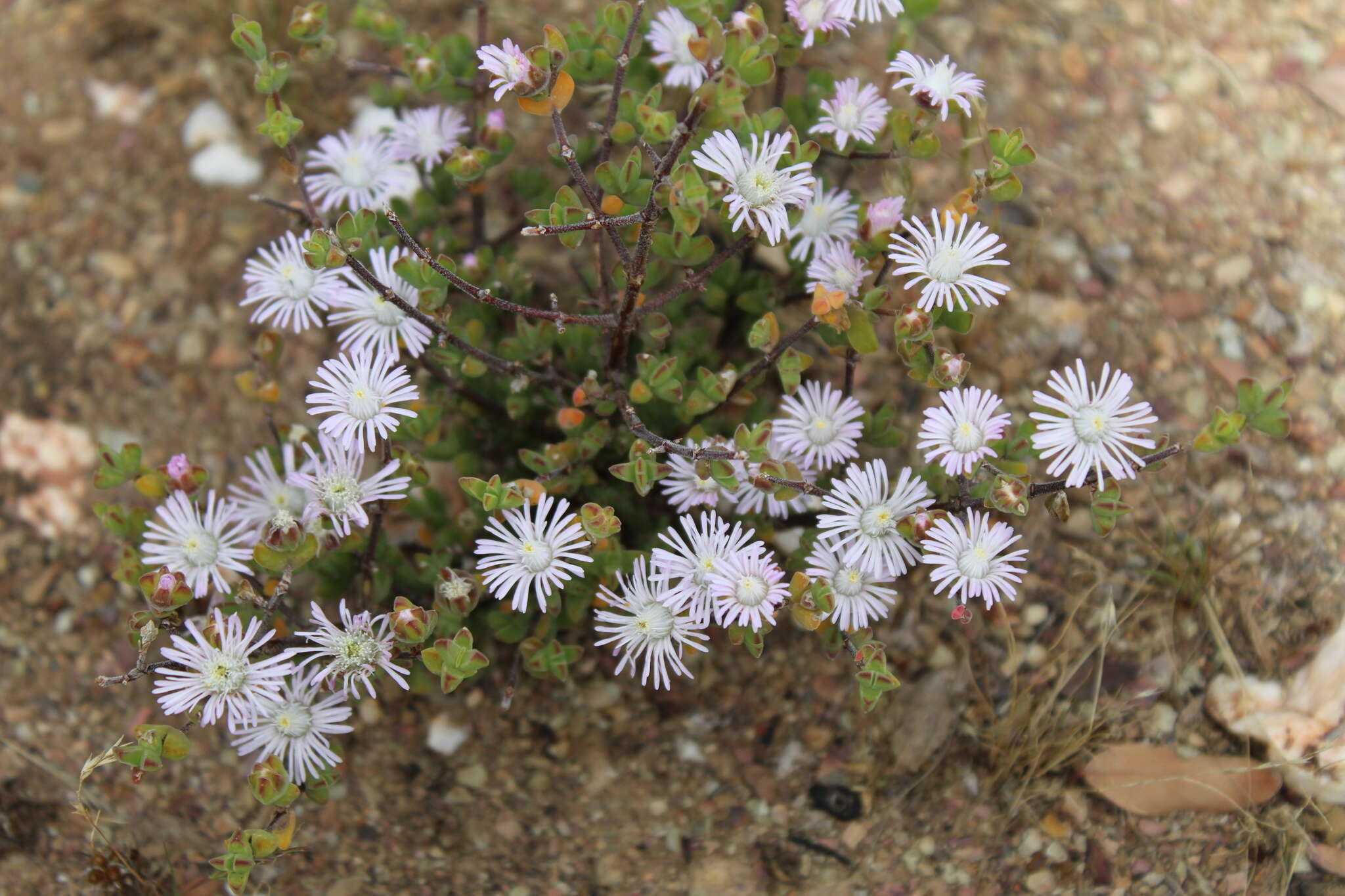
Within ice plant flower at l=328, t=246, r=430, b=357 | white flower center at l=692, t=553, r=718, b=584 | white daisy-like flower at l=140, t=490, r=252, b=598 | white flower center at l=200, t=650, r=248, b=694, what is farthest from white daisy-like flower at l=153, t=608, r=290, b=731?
white flower center at l=692, t=553, r=718, b=584

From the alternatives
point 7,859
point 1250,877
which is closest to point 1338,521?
point 1250,877

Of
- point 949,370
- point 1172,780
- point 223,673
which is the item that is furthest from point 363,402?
point 1172,780

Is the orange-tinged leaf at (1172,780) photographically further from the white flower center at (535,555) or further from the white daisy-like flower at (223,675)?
the white daisy-like flower at (223,675)

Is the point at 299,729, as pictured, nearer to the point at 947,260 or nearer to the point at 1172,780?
the point at 947,260

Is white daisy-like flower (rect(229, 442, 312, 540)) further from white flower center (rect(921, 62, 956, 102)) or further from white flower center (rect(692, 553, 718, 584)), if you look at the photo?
white flower center (rect(921, 62, 956, 102))

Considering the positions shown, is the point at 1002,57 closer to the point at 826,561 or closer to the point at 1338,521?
the point at 1338,521

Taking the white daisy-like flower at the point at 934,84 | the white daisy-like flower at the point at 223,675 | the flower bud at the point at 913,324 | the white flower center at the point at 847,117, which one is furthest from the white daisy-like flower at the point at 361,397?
the white daisy-like flower at the point at 934,84
